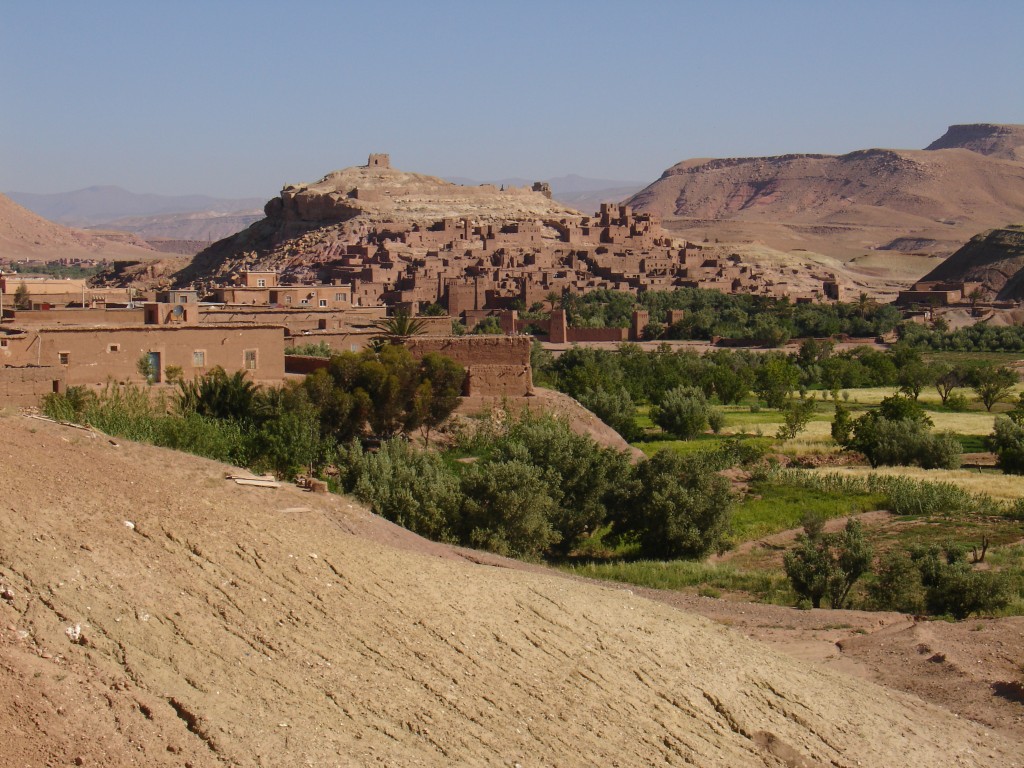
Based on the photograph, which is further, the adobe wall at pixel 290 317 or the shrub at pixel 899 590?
the adobe wall at pixel 290 317

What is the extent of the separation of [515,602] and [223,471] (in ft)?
8.85

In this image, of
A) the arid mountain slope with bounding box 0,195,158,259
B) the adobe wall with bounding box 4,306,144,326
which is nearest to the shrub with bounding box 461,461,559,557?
the adobe wall with bounding box 4,306,144,326

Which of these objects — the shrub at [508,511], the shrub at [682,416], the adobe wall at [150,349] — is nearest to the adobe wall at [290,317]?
the adobe wall at [150,349]

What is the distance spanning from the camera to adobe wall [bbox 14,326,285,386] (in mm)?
19000

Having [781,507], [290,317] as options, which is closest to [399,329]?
[290,317]

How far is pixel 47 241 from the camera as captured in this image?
149m

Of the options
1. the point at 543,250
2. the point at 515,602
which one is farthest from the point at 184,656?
the point at 543,250

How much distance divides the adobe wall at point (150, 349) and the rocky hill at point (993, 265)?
62.2 m

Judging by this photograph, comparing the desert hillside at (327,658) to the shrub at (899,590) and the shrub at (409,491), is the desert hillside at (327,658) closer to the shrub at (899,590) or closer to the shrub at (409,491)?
the shrub at (899,590)

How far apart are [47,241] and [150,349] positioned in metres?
138

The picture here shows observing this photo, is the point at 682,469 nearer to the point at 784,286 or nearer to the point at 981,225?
the point at 784,286

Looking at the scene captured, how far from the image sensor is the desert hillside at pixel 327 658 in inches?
248

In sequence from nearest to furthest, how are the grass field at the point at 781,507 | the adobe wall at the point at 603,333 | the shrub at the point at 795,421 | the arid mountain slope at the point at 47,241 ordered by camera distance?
the grass field at the point at 781,507, the shrub at the point at 795,421, the adobe wall at the point at 603,333, the arid mountain slope at the point at 47,241

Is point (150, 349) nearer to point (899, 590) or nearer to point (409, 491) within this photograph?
point (409, 491)
